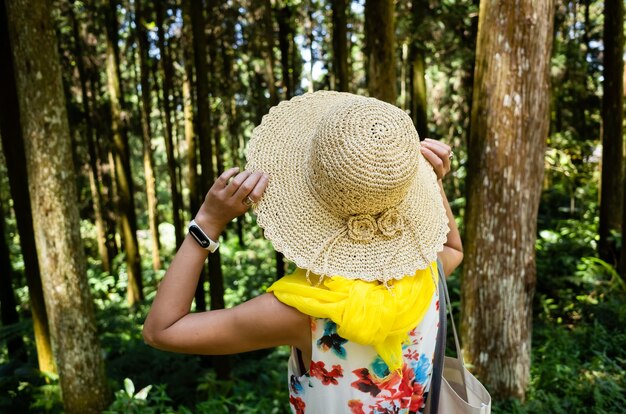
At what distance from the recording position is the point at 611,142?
7.81 m

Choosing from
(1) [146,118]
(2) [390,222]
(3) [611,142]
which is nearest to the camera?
(2) [390,222]

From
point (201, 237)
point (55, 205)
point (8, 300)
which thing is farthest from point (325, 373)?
point (8, 300)

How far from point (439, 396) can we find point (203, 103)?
17.4 feet

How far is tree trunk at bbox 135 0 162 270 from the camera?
1062 centimetres

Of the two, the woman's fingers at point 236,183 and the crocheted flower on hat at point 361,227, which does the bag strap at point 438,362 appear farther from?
the woman's fingers at point 236,183

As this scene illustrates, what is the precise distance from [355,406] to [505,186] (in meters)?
2.55

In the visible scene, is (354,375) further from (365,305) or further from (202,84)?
(202,84)

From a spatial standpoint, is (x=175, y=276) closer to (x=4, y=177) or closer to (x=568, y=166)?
(x=568, y=166)

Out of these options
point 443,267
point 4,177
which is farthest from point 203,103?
point 4,177

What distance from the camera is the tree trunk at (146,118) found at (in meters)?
10.6

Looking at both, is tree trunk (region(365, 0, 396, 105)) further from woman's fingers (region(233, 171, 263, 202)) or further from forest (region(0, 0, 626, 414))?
woman's fingers (region(233, 171, 263, 202))

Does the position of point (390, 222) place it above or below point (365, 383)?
above

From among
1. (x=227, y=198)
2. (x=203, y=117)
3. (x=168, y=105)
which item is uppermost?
(x=168, y=105)

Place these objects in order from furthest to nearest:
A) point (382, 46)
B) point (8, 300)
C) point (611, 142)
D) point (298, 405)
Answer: point (611, 142)
point (8, 300)
point (382, 46)
point (298, 405)
